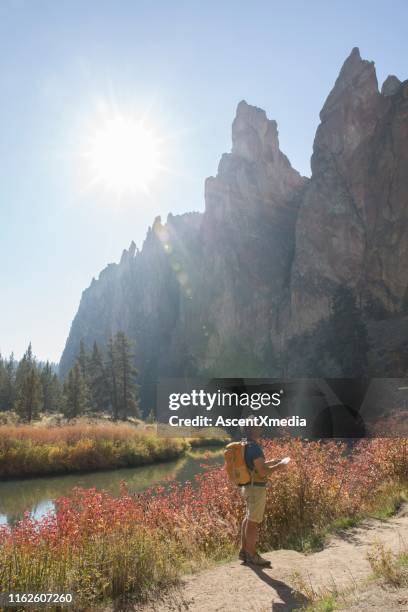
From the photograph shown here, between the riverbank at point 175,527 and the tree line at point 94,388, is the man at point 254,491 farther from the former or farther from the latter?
the tree line at point 94,388

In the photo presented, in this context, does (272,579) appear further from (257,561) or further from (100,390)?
(100,390)

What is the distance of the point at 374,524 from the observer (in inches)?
300

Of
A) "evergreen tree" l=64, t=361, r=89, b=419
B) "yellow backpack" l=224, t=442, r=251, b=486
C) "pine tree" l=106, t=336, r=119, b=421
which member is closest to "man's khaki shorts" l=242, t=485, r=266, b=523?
"yellow backpack" l=224, t=442, r=251, b=486

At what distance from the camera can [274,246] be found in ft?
271

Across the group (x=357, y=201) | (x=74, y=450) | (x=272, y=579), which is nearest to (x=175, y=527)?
(x=272, y=579)

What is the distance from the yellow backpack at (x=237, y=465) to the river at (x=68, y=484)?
898 centimetres

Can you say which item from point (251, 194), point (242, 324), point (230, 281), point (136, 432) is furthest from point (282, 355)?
point (136, 432)

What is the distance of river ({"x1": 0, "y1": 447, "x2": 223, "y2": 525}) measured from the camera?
15680mm

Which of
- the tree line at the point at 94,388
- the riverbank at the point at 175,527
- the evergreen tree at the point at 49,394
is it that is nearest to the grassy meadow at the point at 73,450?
the riverbank at the point at 175,527

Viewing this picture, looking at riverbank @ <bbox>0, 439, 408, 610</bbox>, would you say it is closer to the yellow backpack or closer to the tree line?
the yellow backpack

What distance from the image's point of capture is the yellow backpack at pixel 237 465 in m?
6.27

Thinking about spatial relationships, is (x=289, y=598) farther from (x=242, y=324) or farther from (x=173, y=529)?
(x=242, y=324)

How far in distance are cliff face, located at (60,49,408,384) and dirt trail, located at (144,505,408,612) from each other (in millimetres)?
51548

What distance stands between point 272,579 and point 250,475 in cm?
127
